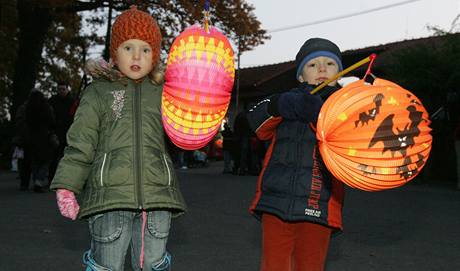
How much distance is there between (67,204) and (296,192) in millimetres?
1189

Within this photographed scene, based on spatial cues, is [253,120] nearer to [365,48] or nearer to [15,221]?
[15,221]

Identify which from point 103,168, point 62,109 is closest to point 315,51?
point 103,168

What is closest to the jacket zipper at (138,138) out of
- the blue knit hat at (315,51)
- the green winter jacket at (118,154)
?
the green winter jacket at (118,154)

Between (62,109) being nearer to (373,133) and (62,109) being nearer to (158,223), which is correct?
(158,223)

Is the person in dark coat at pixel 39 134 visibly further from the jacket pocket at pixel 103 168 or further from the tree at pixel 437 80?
the jacket pocket at pixel 103 168

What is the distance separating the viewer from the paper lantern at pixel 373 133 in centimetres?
284

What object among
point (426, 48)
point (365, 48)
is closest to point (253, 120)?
point (426, 48)

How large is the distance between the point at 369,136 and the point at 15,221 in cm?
585

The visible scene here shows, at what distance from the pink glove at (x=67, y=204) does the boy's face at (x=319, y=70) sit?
1.44 m

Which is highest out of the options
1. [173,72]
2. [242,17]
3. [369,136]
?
[242,17]

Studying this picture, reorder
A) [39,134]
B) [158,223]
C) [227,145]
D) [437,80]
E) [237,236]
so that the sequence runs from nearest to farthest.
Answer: [158,223] < [237,236] < [39,134] < [437,80] < [227,145]

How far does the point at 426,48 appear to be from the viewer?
14.2m

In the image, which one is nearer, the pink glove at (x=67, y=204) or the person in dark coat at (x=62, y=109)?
the pink glove at (x=67, y=204)

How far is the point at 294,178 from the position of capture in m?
3.55
